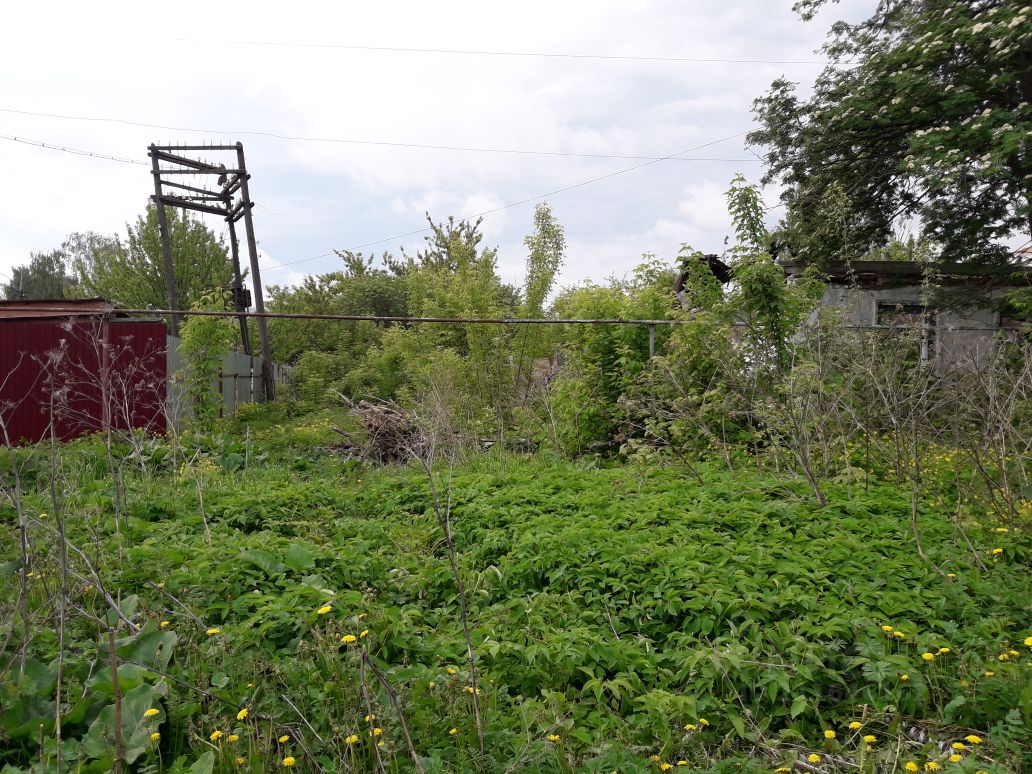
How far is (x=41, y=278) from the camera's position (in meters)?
42.1

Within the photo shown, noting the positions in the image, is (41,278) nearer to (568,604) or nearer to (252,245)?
(252,245)

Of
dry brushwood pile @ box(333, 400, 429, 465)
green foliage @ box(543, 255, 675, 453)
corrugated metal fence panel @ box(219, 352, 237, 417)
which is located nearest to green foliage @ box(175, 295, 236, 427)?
dry brushwood pile @ box(333, 400, 429, 465)

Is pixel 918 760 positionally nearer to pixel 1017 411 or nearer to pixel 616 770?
pixel 616 770

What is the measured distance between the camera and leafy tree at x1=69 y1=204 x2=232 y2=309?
25.6m

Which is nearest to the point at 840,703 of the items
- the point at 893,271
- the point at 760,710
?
the point at 760,710

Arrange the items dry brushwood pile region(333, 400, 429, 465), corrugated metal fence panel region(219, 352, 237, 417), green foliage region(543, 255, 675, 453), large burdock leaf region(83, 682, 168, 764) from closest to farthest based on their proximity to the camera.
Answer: large burdock leaf region(83, 682, 168, 764) → green foliage region(543, 255, 675, 453) → dry brushwood pile region(333, 400, 429, 465) → corrugated metal fence panel region(219, 352, 237, 417)

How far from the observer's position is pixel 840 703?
271cm

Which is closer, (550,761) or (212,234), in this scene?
(550,761)

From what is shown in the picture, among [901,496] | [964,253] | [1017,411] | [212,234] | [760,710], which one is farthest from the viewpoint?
[212,234]

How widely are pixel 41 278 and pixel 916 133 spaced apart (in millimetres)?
46041

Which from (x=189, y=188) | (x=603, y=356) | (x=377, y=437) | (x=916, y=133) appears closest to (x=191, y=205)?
(x=189, y=188)

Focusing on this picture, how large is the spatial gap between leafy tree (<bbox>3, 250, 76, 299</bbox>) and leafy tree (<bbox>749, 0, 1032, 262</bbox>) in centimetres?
3813

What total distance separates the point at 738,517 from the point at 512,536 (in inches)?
54.3

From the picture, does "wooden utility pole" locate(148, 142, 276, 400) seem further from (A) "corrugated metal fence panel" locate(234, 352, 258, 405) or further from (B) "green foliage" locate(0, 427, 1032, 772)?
(B) "green foliage" locate(0, 427, 1032, 772)
